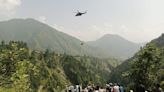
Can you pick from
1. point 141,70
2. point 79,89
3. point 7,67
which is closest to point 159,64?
point 141,70

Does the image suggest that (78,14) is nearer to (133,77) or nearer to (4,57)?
(4,57)

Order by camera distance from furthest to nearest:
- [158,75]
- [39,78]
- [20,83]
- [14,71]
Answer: [39,78], [158,75], [20,83], [14,71]

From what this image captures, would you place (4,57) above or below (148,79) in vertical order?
above

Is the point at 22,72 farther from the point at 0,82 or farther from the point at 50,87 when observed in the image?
the point at 50,87

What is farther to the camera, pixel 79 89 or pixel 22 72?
pixel 22 72

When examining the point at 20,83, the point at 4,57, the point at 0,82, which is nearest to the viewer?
the point at 0,82

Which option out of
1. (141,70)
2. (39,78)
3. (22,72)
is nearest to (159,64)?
(141,70)
